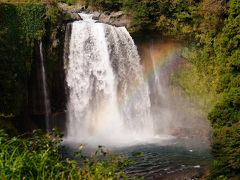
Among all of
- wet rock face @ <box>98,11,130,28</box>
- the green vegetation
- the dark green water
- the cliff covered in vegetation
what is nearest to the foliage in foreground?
the dark green water

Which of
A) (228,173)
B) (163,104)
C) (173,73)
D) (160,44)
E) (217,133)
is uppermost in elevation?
(160,44)

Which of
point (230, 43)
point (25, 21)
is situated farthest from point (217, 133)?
point (25, 21)

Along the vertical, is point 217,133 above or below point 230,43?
below

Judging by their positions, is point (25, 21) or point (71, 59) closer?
point (25, 21)

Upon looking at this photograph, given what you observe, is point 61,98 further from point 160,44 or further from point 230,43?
point 230,43

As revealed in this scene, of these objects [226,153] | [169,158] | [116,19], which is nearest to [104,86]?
[116,19]

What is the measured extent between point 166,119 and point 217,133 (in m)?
7.96

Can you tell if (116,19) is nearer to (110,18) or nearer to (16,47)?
(110,18)

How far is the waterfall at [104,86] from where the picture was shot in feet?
76.1

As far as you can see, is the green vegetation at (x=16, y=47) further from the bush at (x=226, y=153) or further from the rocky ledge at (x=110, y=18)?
the bush at (x=226, y=153)

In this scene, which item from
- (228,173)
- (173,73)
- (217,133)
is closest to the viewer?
(228,173)

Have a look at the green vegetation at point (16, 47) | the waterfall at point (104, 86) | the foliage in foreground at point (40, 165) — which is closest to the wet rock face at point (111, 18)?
the waterfall at point (104, 86)

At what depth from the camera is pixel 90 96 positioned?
23.4 metres

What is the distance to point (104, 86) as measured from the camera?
23500 mm
